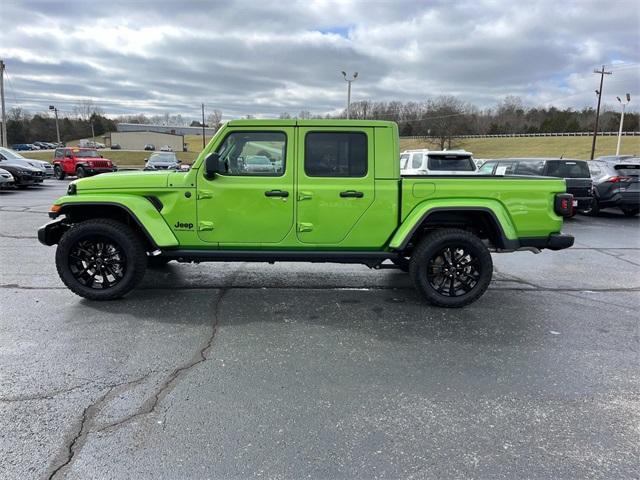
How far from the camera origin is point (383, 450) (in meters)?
2.69

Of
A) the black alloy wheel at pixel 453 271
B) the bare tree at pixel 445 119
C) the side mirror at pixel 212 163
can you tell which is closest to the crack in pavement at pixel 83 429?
the side mirror at pixel 212 163

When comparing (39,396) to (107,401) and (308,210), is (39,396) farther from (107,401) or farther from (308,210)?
(308,210)

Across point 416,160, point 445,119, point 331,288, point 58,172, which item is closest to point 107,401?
point 331,288

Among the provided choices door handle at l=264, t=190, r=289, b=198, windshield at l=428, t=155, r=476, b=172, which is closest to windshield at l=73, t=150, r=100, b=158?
windshield at l=428, t=155, r=476, b=172

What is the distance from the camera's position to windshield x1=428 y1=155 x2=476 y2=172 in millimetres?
12859

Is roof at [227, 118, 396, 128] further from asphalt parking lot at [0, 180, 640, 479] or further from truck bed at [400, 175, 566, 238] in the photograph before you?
asphalt parking lot at [0, 180, 640, 479]

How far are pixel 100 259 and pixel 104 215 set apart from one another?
51cm

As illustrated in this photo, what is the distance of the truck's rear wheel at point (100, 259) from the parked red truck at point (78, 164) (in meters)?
24.1

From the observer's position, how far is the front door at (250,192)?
502 centimetres

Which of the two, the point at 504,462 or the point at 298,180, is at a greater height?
the point at 298,180

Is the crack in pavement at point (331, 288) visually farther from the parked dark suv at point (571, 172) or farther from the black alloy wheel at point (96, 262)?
the parked dark suv at point (571, 172)

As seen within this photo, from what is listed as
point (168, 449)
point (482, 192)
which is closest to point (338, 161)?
point (482, 192)

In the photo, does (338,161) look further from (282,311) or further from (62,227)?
(62,227)

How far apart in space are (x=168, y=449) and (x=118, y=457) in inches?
10.3
